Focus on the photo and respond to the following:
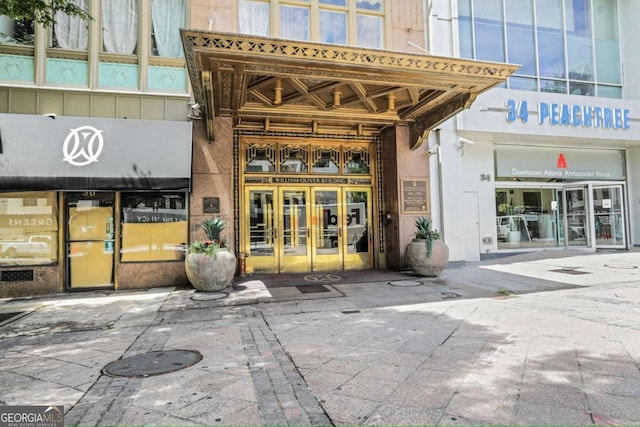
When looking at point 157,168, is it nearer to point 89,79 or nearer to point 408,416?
point 89,79

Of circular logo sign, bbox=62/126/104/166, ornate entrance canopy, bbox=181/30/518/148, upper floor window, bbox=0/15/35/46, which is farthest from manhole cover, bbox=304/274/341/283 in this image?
upper floor window, bbox=0/15/35/46

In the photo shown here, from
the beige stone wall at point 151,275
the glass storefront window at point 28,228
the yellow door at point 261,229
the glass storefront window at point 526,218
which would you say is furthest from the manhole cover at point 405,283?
the glass storefront window at point 28,228

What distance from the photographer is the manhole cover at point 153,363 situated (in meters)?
3.89

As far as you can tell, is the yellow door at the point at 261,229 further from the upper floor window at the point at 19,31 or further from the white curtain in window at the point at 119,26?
the upper floor window at the point at 19,31

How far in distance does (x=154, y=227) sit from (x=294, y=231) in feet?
11.6

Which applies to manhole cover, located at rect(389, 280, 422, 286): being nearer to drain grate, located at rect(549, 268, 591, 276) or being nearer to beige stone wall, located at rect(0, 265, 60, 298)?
drain grate, located at rect(549, 268, 591, 276)

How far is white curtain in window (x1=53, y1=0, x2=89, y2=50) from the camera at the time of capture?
8719 millimetres

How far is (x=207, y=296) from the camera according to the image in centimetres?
759

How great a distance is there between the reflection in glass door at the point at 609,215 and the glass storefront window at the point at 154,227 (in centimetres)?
1461

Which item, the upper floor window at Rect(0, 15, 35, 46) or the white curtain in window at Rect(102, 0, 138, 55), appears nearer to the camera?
the upper floor window at Rect(0, 15, 35, 46)

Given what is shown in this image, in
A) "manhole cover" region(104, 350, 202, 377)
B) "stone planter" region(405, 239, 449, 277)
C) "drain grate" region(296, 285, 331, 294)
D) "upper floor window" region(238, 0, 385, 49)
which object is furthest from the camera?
"upper floor window" region(238, 0, 385, 49)

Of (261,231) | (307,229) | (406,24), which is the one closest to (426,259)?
(307,229)

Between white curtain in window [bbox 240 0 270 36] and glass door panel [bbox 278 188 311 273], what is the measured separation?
13.7ft

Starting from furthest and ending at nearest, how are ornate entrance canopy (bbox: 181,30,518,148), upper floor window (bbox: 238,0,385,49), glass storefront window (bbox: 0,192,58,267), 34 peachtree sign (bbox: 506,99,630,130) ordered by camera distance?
1. 34 peachtree sign (bbox: 506,99,630,130)
2. upper floor window (bbox: 238,0,385,49)
3. glass storefront window (bbox: 0,192,58,267)
4. ornate entrance canopy (bbox: 181,30,518,148)
